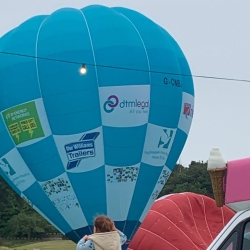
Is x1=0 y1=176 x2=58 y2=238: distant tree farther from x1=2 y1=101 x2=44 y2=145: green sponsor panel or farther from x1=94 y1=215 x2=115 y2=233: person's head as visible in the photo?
x1=94 y1=215 x2=115 y2=233: person's head

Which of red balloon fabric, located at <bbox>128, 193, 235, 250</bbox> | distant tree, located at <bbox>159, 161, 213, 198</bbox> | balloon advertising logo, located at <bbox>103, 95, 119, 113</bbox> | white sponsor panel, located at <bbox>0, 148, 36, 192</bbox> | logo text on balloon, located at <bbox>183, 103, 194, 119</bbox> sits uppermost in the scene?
balloon advertising logo, located at <bbox>103, 95, 119, 113</bbox>

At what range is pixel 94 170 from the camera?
11.6 meters

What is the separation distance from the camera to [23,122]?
11.5 meters

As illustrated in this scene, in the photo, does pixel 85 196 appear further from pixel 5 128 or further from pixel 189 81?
pixel 189 81

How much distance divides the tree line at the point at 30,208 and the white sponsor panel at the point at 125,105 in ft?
79.9

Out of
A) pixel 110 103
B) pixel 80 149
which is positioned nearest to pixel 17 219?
pixel 80 149

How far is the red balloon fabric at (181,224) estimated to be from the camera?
39.5ft

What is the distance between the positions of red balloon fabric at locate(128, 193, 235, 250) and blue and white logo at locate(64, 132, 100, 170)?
2.01 m

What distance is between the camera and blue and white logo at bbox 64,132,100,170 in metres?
11.4

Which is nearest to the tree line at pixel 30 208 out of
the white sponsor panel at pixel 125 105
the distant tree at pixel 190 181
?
the distant tree at pixel 190 181

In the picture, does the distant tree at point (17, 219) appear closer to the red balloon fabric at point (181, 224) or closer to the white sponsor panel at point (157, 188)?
the red balloon fabric at point (181, 224)

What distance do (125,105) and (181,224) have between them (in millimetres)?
2533

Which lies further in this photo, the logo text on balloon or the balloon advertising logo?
the logo text on balloon

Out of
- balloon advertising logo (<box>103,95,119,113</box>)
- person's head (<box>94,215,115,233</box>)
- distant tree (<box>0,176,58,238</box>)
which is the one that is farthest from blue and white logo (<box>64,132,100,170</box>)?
distant tree (<box>0,176,58,238</box>)
